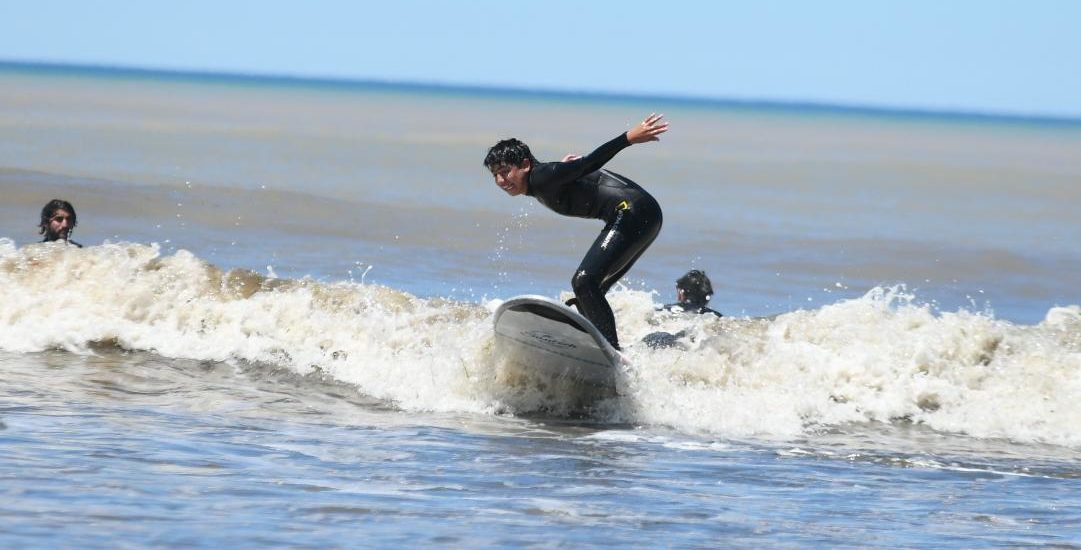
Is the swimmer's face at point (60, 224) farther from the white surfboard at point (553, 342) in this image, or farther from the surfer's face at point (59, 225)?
the white surfboard at point (553, 342)

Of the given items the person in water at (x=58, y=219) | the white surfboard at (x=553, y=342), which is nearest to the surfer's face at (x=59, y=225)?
the person in water at (x=58, y=219)

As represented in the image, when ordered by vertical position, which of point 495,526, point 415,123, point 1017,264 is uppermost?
point 415,123

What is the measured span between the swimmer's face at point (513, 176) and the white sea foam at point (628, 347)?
4.15 ft

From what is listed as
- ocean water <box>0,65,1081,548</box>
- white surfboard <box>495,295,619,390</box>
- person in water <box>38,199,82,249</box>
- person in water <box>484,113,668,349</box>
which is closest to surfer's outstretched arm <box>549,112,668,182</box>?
person in water <box>484,113,668,349</box>

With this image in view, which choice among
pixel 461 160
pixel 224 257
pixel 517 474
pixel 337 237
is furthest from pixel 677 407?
pixel 461 160

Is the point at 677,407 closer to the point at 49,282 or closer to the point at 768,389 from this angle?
the point at 768,389

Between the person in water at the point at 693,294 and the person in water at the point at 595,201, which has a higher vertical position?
the person in water at the point at 595,201

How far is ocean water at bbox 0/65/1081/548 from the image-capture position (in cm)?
717

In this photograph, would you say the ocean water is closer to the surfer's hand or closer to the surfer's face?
the surfer's face

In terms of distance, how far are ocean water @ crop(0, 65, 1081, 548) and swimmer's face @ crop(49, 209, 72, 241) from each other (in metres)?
0.19

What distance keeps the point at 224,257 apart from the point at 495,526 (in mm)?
12417

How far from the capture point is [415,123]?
8225 cm

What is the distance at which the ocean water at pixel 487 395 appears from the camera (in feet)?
23.5

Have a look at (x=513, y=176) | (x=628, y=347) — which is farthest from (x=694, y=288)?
(x=513, y=176)
